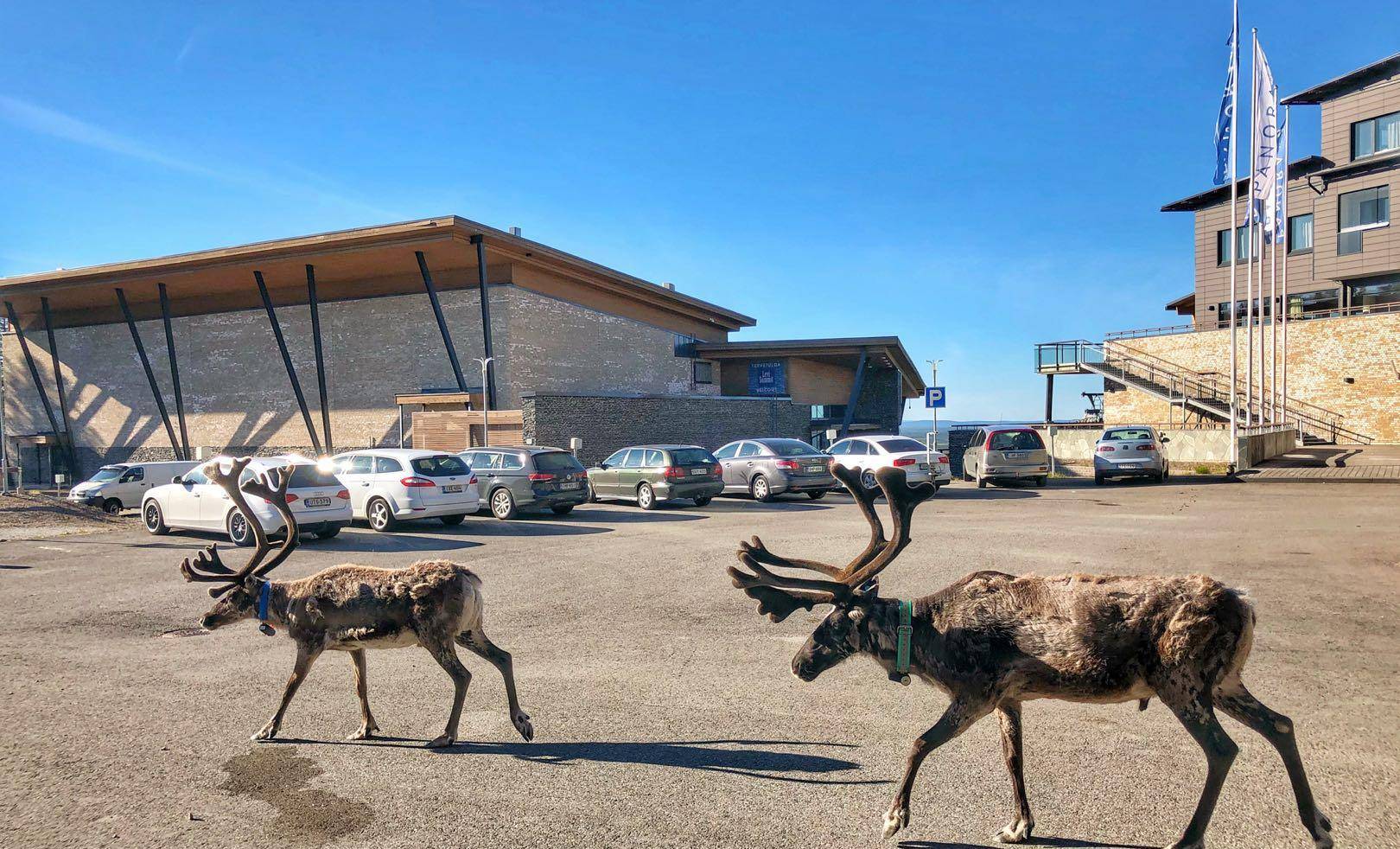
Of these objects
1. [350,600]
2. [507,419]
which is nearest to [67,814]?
[350,600]

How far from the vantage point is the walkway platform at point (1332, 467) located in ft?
78.1

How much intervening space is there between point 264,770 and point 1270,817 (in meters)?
5.12

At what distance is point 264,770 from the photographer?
16.1ft

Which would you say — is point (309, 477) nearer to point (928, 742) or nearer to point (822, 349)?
point (928, 742)

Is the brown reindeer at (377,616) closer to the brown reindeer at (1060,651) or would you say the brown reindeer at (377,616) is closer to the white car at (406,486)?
the brown reindeer at (1060,651)

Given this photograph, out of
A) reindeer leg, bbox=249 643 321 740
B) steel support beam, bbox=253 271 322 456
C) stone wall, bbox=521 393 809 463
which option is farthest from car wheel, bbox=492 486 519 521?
steel support beam, bbox=253 271 322 456

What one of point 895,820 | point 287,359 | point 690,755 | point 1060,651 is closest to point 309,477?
point 690,755

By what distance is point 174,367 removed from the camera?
40.9 meters

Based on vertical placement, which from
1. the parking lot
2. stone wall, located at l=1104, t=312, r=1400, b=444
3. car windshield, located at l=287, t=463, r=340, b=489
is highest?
stone wall, located at l=1104, t=312, r=1400, b=444

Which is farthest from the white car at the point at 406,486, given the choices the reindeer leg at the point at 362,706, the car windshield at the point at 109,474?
the reindeer leg at the point at 362,706

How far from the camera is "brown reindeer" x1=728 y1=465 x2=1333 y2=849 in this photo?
369 cm

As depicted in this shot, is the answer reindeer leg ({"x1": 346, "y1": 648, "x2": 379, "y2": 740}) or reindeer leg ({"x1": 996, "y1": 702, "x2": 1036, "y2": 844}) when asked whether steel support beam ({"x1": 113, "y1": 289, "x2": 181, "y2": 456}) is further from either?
reindeer leg ({"x1": 996, "y1": 702, "x2": 1036, "y2": 844})

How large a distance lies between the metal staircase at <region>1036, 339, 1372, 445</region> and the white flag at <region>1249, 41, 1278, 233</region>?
25.5ft

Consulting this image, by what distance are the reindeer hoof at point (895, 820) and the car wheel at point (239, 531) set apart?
1354 cm
